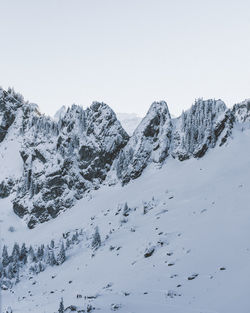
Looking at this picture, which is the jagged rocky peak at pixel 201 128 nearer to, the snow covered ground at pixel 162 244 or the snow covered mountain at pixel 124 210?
the snow covered mountain at pixel 124 210

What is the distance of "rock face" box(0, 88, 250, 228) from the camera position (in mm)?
77375

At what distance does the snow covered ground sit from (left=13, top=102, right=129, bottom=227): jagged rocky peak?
530 cm

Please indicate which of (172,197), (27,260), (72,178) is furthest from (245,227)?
(72,178)

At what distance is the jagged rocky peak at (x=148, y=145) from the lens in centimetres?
8069

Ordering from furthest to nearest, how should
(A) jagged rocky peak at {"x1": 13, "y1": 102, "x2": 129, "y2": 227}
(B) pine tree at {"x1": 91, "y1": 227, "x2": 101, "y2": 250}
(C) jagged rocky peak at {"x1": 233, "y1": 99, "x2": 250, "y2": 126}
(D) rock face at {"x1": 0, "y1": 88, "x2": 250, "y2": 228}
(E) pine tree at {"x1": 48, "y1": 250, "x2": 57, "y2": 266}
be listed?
(A) jagged rocky peak at {"x1": 13, "y1": 102, "x2": 129, "y2": 227} → (C) jagged rocky peak at {"x1": 233, "y1": 99, "x2": 250, "y2": 126} → (D) rock face at {"x1": 0, "y1": 88, "x2": 250, "y2": 228} → (E) pine tree at {"x1": 48, "y1": 250, "x2": 57, "y2": 266} → (B) pine tree at {"x1": 91, "y1": 227, "x2": 101, "y2": 250}

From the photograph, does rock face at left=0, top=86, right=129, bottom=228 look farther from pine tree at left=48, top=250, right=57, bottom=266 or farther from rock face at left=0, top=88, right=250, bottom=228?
pine tree at left=48, top=250, right=57, bottom=266

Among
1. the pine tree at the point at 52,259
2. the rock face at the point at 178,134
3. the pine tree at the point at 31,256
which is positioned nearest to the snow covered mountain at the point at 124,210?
the pine tree at the point at 52,259

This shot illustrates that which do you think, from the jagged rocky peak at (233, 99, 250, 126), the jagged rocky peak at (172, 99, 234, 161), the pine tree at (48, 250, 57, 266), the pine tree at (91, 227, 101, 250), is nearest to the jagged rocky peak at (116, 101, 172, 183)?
the jagged rocky peak at (172, 99, 234, 161)

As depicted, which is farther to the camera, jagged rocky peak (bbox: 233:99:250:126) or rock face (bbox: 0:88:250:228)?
jagged rocky peak (bbox: 233:99:250:126)

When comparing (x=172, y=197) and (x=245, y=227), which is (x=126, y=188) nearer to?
(x=172, y=197)

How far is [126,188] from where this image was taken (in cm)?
7738

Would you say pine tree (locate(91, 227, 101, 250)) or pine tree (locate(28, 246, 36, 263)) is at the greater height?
pine tree (locate(91, 227, 101, 250))

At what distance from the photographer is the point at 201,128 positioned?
76250 millimetres

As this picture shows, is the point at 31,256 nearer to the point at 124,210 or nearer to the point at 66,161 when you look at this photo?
the point at 124,210
